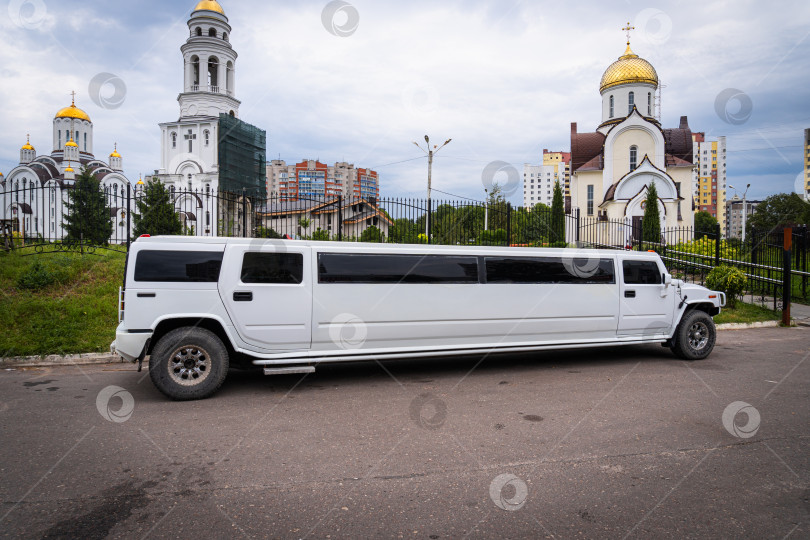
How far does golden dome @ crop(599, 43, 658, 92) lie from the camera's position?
42.9 meters

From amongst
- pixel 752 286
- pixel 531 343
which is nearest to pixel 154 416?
pixel 531 343

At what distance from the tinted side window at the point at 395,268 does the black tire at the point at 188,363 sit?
1517 mm

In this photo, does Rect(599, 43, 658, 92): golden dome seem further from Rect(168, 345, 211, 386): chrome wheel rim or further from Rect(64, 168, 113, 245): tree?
Rect(168, 345, 211, 386): chrome wheel rim

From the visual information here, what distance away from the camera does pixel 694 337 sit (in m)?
8.23

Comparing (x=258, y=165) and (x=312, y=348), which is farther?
(x=258, y=165)

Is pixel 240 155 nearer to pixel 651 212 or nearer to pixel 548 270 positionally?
pixel 651 212

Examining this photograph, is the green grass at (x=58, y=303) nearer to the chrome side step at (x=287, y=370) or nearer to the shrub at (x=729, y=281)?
the chrome side step at (x=287, y=370)

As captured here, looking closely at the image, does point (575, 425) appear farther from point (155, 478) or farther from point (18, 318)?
point (18, 318)

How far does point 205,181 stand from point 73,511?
63.7 meters

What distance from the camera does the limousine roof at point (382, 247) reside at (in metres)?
5.81

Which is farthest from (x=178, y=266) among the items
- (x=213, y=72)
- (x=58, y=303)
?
(x=213, y=72)

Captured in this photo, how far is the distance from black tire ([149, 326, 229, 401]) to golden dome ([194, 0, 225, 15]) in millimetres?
59844

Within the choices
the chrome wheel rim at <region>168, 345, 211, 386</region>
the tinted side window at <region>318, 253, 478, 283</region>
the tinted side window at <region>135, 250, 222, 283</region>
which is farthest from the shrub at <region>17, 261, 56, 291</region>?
the tinted side window at <region>318, 253, 478, 283</region>

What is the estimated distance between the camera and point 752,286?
52.0 feet
